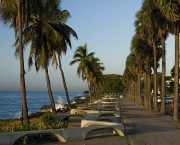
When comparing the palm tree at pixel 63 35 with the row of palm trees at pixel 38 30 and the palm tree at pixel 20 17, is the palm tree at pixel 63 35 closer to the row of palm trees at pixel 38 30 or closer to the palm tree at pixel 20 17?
the row of palm trees at pixel 38 30

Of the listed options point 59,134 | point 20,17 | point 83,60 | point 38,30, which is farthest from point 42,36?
point 83,60

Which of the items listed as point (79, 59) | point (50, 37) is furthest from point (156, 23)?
point (79, 59)

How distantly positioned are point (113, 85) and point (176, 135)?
97518 millimetres

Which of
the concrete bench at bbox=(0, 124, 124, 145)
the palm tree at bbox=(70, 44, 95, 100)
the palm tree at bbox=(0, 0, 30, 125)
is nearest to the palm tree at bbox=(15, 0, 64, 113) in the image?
the palm tree at bbox=(0, 0, 30, 125)

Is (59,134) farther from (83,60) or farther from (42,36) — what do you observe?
(83,60)

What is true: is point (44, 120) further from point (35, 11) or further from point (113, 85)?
point (113, 85)

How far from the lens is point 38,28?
918 inches

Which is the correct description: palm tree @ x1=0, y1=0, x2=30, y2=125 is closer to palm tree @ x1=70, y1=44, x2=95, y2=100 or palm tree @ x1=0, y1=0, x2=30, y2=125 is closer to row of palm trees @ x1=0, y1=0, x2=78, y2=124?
row of palm trees @ x1=0, y1=0, x2=78, y2=124

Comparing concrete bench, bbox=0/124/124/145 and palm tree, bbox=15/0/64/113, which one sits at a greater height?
palm tree, bbox=15/0/64/113

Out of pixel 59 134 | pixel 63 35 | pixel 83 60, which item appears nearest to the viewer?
pixel 59 134

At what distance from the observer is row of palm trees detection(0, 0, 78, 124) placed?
1716 centimetres

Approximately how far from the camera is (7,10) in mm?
17406

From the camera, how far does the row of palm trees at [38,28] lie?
17.2 meters

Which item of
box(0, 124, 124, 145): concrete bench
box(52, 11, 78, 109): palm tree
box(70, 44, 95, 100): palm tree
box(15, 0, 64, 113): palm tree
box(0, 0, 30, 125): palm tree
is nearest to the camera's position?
box(0, 124, 124, 145): concrete bench
